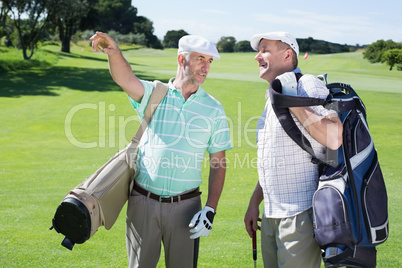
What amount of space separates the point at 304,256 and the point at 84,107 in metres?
16.4

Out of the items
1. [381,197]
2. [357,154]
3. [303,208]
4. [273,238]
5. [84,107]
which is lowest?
[84,107]

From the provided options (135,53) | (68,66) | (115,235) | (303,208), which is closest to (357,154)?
(303,208)

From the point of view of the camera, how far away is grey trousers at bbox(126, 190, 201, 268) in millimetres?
3154

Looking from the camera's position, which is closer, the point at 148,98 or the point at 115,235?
the point at 148,98

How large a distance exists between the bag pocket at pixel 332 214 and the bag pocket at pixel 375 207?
10 cm

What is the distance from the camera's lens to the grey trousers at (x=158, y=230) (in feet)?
10.3

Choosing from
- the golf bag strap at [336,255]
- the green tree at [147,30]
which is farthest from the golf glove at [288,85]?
the green tree at [147,30]

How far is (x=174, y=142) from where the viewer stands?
10.3 ft

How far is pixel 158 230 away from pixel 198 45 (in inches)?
50.4

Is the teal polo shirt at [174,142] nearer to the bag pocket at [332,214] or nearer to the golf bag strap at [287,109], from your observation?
the golf bag strap at [287,109]

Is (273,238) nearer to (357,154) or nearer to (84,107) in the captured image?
(357,154)

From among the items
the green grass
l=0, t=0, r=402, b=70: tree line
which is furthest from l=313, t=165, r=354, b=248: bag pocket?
l=0, t=0, r=402, b=70: tree line

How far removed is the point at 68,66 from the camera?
110 ft

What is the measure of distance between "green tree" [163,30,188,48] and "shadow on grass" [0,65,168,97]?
52.9 m
